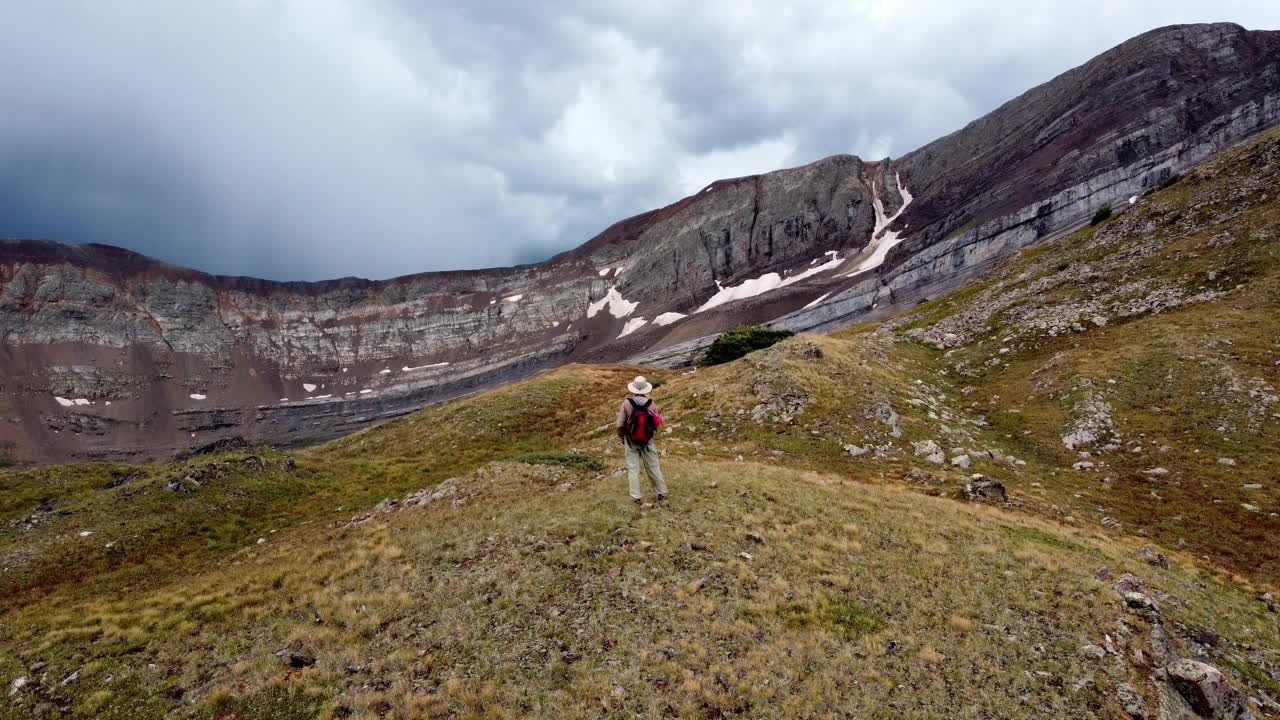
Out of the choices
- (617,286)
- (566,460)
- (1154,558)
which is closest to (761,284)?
(617,286)

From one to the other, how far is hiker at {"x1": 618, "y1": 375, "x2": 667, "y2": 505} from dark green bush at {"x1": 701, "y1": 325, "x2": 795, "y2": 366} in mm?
33192

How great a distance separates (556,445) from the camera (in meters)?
29.1

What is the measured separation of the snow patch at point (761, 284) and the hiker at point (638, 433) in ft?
401

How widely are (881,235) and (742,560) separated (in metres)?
136

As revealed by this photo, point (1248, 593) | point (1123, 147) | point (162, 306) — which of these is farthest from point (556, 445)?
point (162, 306)

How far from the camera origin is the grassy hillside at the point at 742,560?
7898mm

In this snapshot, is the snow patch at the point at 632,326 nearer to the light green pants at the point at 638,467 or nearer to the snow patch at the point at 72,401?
the light green pants at the point at 638,467

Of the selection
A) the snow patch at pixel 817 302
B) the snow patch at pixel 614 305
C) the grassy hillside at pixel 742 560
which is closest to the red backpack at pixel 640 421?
the grassy hillside at pixel 742 560

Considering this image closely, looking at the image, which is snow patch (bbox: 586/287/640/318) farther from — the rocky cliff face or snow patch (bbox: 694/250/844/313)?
snow patch (bbox: 694/250/844/313)

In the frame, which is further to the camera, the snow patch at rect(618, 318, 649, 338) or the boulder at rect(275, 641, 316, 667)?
the snow patch at rect(618, 318, 649, 338)

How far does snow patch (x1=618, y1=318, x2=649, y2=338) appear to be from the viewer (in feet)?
474

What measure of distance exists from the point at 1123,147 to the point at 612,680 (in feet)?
392

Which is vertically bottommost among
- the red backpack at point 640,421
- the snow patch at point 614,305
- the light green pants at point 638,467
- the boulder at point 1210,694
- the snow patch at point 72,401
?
the snow patch at point 72,401

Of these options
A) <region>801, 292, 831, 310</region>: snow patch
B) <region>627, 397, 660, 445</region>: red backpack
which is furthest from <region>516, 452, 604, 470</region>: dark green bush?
<region>801, 292, 831, 310</region>: snow patch
